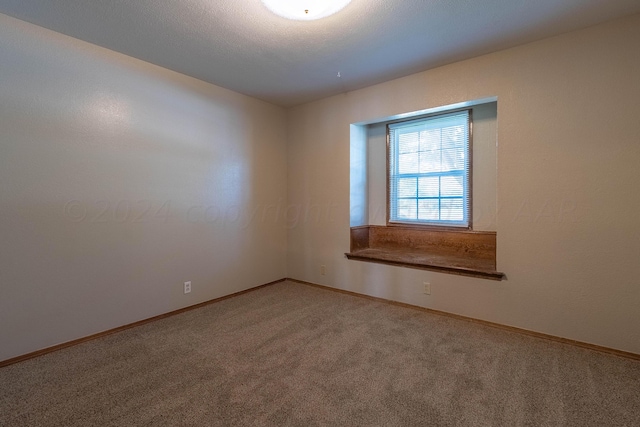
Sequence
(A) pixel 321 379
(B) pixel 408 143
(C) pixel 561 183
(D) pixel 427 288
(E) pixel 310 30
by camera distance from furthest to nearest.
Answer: (B) pixel 408 143, (D) pixel 427 288, (C) pixel 561 183, (E) pixel 310 30, (A) pixel 321 379

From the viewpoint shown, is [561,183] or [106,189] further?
[106,189]

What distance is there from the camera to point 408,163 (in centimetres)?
377

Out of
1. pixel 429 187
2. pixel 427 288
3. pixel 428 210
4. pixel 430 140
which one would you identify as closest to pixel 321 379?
pixel 427 288

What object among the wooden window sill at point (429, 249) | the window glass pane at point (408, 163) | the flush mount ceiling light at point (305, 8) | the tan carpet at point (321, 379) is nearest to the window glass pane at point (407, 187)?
the window glass pane at point (408, 163)

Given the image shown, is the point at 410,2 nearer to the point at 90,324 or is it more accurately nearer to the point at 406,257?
the point at 406,257

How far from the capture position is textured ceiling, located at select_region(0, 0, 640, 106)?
2.09 meters

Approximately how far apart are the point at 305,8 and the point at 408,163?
2.26m

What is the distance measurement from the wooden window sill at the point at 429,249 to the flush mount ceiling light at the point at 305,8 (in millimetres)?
2406

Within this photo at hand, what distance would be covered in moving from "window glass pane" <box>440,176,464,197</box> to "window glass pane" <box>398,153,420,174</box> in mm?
374

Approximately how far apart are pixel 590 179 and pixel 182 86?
152 inches

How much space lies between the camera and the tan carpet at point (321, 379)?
5.40 feet

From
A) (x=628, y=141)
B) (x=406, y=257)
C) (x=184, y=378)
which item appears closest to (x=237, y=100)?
(x=406, y=257)

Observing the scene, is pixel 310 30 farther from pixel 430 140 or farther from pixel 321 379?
pixel 321 379

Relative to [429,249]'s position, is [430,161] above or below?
above
